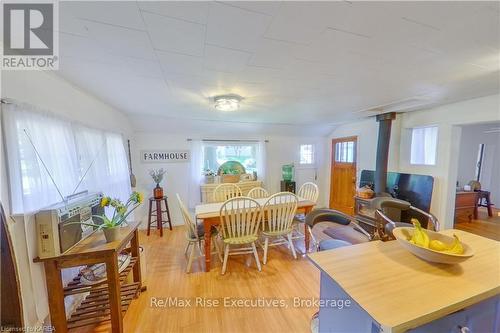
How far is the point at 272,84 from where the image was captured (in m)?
1.97

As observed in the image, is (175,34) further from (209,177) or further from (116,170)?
(209,177)

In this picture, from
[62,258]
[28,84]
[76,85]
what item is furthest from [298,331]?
[76,85]

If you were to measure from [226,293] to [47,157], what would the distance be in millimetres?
1934

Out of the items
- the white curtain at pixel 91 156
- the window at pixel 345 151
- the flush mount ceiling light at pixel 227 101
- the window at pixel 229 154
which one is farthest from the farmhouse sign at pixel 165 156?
the window at pixel 345 151

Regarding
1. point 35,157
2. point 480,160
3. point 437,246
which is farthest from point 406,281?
point 480,160

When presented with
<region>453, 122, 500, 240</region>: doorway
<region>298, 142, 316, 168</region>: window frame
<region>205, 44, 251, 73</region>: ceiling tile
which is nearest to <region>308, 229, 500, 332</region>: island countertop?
<region>205, 44, 251, 73</region>: ceiling tile

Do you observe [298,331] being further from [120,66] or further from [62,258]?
[120,66]

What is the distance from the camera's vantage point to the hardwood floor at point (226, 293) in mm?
1666

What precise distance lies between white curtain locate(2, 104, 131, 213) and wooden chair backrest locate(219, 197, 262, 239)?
1439 millimetres

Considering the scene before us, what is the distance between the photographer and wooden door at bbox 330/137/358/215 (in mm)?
4508

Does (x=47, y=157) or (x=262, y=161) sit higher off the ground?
(x=47, y=157)

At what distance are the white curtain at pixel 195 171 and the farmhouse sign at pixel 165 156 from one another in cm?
19

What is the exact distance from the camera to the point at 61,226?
1404 mm

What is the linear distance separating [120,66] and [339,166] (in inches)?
184
